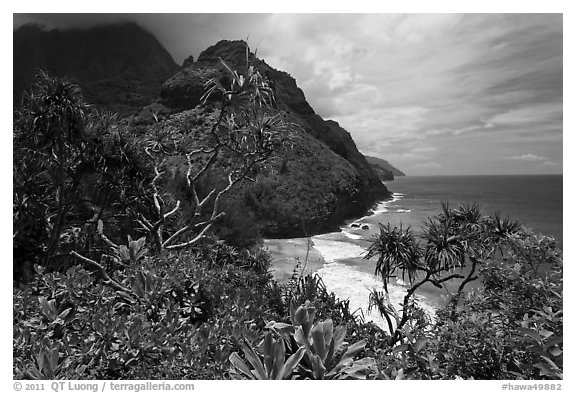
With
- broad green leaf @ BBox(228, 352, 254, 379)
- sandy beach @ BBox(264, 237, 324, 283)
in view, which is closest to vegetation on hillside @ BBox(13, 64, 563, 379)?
broad green leaf @ BBox(228, 352, 254, 379)

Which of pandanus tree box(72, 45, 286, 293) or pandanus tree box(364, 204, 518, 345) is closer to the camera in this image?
pandanus tree box(364, 204, 518, 345)

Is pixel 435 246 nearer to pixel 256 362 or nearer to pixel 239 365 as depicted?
pixel 256 362

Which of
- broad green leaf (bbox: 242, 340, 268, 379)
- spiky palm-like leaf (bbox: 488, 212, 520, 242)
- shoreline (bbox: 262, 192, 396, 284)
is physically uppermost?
spiky palm-like leaf (bbox: 488, 212, 520, 242)

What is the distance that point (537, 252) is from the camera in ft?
12.6

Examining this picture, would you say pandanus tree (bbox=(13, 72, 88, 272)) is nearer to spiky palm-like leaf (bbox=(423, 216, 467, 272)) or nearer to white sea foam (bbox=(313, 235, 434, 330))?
spiky palm-like leaf (bbox=(423, 216, 467, 272))

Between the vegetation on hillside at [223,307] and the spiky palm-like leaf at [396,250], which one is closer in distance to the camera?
the vegetation on hillside at [223,307]

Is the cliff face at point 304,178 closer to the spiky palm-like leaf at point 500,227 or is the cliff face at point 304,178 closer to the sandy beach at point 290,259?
the sandy beach at point 290,259

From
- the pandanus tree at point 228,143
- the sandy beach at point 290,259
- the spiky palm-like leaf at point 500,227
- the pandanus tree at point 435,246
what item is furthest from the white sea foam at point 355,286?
the pandanus tree at point 228,143

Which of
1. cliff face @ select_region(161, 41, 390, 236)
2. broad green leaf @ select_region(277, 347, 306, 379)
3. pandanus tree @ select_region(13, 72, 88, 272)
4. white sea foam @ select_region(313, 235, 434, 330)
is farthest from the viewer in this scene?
cliff face @ select_region(161, 41, 390, 236)

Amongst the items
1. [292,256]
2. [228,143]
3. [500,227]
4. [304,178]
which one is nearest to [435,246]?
[500,227]

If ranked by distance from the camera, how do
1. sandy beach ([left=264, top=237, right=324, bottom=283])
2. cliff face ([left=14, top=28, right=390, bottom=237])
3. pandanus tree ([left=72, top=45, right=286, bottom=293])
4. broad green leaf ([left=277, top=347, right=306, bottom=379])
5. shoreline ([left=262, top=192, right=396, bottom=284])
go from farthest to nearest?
cliff face ([left=14, top=28, right=390, bottom=237]), sandy beach ([left=264, top=237, right=324, bottom=283]), shoreline ([left=262, top=192, right=396, bottom=284]), pandanus tree ([left=72, top=45, right=286, bottom=293]), broad green leaf ([left=277, top=347, right=306, bottom=379])

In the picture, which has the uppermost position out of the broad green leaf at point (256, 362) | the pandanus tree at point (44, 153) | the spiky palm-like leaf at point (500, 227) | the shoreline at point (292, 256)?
the pandanus tree at point (44, 153)
